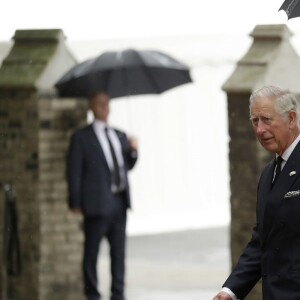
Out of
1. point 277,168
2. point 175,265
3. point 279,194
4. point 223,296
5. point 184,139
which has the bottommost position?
point 175,265

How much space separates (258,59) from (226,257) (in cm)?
456

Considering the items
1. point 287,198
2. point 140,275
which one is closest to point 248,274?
point 287,198

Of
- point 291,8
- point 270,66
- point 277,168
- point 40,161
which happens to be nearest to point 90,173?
point 40,161

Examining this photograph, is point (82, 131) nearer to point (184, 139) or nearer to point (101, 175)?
point (101, 175)

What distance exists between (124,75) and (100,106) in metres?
0.47

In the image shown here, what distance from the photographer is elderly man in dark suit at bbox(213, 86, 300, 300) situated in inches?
255

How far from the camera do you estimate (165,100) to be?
1759cm

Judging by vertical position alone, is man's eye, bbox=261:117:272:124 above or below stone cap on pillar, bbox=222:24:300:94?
below

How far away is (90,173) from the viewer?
11.4 metres

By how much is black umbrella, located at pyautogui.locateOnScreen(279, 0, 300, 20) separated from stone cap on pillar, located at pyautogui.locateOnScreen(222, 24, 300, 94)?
11.3ft

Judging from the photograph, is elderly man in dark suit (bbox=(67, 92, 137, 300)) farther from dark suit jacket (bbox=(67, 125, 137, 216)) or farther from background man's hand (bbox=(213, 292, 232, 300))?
background man's hand (bbox=(213, 292, 232, 300))

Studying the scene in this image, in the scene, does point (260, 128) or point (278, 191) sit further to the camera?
point (278, 191)

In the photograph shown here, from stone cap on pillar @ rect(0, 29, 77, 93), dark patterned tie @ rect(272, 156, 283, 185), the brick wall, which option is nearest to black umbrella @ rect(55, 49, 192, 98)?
stone cap on pillar @ rect(0, 29, 77, 93)

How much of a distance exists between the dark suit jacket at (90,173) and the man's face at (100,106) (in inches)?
4.1
